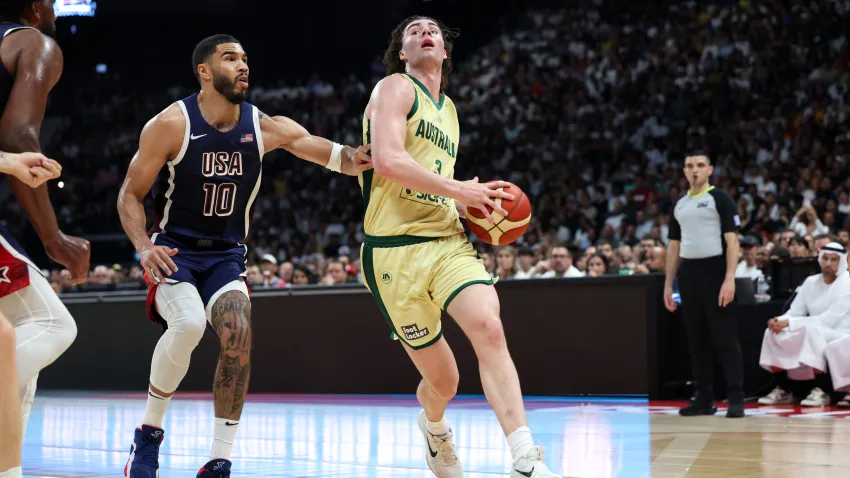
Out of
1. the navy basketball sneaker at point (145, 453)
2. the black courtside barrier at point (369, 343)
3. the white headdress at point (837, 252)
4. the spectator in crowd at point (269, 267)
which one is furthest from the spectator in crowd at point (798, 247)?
the navy basketball sneaker at point (145, 453)

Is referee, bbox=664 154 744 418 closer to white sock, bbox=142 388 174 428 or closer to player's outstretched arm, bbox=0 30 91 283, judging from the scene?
white sock, bbox=142 388 174 428

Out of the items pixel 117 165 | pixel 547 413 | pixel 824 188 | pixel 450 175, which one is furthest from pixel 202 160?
pixel 117 165

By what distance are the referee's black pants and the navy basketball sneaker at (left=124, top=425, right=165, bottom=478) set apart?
5623 mm

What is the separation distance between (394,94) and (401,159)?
1.25 ft

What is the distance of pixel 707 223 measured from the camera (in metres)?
9.23

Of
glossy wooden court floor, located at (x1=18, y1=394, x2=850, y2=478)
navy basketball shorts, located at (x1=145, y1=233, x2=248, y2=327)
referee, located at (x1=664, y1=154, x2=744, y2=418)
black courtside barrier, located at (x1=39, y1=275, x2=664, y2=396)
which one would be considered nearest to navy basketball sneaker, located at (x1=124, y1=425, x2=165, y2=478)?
navy basketball shorts, located at (x1=145, y1=233, x2=248, y2=327)

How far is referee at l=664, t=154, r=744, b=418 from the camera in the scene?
9.12 meters

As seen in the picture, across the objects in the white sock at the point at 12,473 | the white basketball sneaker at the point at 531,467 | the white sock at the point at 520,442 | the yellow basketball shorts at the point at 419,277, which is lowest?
the white basketball sneaker at the point at 531,467

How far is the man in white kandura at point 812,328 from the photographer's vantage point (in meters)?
10.0

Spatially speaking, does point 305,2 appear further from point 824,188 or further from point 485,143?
point 824,188

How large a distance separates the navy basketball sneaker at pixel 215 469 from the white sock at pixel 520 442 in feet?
4.72

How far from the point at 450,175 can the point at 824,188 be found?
11.4 m

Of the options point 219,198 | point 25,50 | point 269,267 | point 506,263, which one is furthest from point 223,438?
point 269,267

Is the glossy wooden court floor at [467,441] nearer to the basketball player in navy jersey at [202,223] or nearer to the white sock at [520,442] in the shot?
the basketball player in navy jersey at [202,223]
